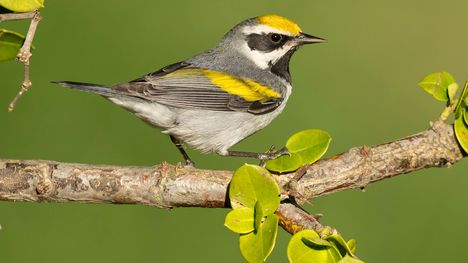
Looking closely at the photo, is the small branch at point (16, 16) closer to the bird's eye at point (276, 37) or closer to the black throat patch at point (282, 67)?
the bird's eye at point (276, 37)

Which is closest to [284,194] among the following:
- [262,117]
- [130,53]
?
[262,117]

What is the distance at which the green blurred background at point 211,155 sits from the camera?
4.79 meters

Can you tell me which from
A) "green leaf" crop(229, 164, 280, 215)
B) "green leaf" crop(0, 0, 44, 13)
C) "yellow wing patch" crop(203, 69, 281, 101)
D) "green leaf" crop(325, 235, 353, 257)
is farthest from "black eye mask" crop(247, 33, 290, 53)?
"green leaf" crop(325, 235, 353, 257)

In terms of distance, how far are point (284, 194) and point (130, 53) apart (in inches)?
142

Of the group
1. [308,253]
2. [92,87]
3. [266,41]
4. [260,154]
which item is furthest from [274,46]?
[308,253]

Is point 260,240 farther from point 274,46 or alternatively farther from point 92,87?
point 274,46

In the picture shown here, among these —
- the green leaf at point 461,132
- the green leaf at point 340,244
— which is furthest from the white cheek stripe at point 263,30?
the green leaf at point 340,244

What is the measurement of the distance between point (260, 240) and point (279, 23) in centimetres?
198

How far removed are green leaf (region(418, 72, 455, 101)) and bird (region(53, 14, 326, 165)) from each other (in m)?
0.89

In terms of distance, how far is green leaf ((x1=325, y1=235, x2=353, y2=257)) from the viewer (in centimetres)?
204

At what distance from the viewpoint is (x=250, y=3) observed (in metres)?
6.70

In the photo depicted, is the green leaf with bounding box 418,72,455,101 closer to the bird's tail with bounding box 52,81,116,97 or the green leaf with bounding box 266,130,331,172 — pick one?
the green leaf with bounding box 266,130,331,172

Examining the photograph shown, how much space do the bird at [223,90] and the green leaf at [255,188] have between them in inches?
45.1

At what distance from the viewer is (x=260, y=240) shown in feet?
6.86
